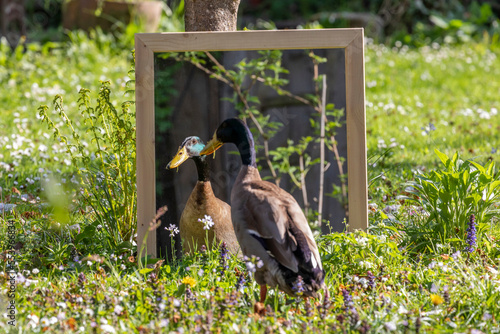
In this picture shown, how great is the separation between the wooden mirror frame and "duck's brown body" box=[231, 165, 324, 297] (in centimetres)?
44

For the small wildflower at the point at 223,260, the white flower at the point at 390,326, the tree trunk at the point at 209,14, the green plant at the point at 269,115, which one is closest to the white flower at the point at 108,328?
the small wildflower at the point at 223,260

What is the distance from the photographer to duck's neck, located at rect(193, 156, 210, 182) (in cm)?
347

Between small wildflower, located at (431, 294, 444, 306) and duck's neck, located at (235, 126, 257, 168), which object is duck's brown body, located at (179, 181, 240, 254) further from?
small wildflower, located at (431, 294, 444, 306)

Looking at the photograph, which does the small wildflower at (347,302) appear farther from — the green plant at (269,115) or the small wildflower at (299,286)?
the green plant at (269,115)

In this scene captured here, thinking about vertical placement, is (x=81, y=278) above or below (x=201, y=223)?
below

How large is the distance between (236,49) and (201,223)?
961mm

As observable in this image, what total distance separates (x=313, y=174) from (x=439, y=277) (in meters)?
1.00

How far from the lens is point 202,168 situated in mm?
3477

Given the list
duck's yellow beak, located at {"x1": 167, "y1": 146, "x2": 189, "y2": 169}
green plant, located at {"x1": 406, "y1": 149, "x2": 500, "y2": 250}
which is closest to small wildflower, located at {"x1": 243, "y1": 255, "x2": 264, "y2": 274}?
duck's yellow beak, located at {"x1": 167, "y1": 146, "x2": 189, "y2": 169}

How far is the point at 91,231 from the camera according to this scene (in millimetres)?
3445

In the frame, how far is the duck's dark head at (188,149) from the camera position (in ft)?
11.3

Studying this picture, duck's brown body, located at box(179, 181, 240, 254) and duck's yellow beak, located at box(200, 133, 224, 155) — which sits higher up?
duck's yellow beak, located at box(200, 133, 224, 155)

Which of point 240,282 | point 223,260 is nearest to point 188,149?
point 223,260

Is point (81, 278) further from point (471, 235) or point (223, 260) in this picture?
point (471, 235)
